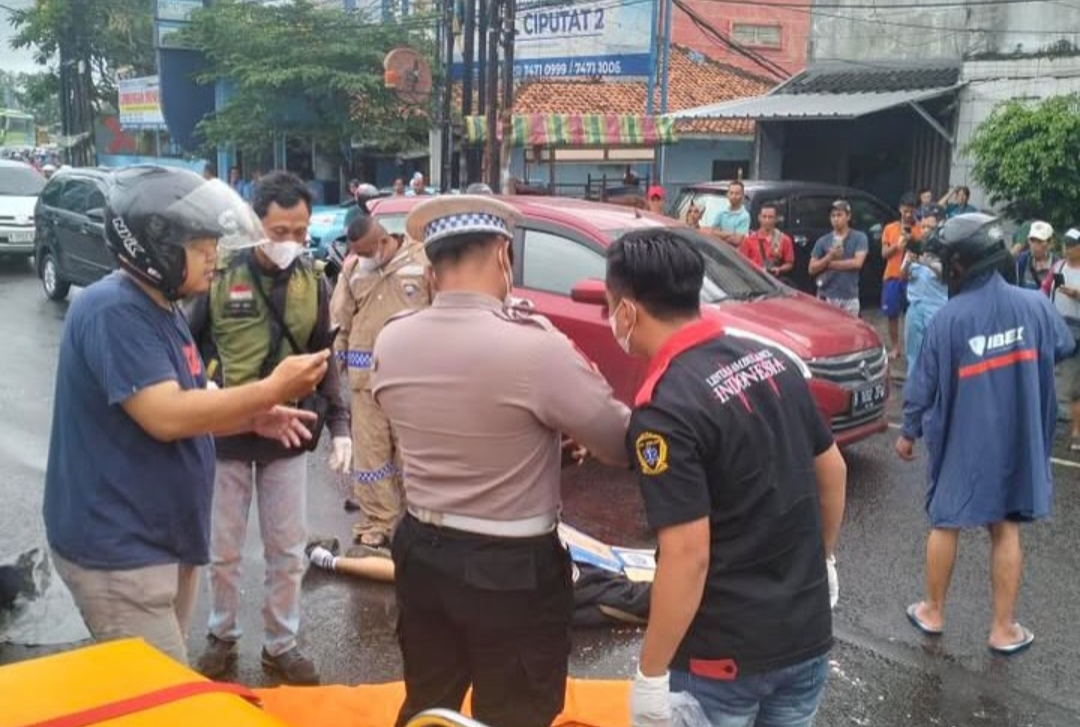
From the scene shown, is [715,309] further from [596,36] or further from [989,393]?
[596,36]

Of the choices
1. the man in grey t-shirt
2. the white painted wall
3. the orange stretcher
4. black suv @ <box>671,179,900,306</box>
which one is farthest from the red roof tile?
the orange stretcher

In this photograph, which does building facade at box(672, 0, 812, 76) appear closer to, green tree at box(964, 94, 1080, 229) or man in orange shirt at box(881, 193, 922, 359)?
green tree at box(964, 94, 1080, 229)

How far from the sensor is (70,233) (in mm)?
13781

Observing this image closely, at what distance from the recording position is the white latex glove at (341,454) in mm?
4125

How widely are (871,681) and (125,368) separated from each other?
3.17 meters

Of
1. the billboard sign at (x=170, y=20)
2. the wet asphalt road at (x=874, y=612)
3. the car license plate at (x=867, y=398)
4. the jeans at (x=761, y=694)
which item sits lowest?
the wet asphalt road at (x=874, y=612)

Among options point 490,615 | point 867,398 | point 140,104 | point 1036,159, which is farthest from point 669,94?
point 490,615

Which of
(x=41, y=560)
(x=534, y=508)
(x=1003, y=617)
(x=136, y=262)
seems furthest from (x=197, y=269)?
(x=1003, y=617)

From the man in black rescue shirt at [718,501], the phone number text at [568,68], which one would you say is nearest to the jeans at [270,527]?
the man in black rescue shirt at [718,501]

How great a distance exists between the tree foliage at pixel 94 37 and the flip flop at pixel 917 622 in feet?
117

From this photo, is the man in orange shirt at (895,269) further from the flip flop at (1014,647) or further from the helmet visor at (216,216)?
the helmet visor at (216,216)

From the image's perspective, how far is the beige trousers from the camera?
8.81ft

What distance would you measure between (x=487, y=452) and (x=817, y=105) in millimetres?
14870

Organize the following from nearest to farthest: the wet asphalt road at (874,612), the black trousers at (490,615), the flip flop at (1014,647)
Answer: the black trousers at (490,615)
the wet asphalt road at (874,612)
the flip flop at (1014,647)
